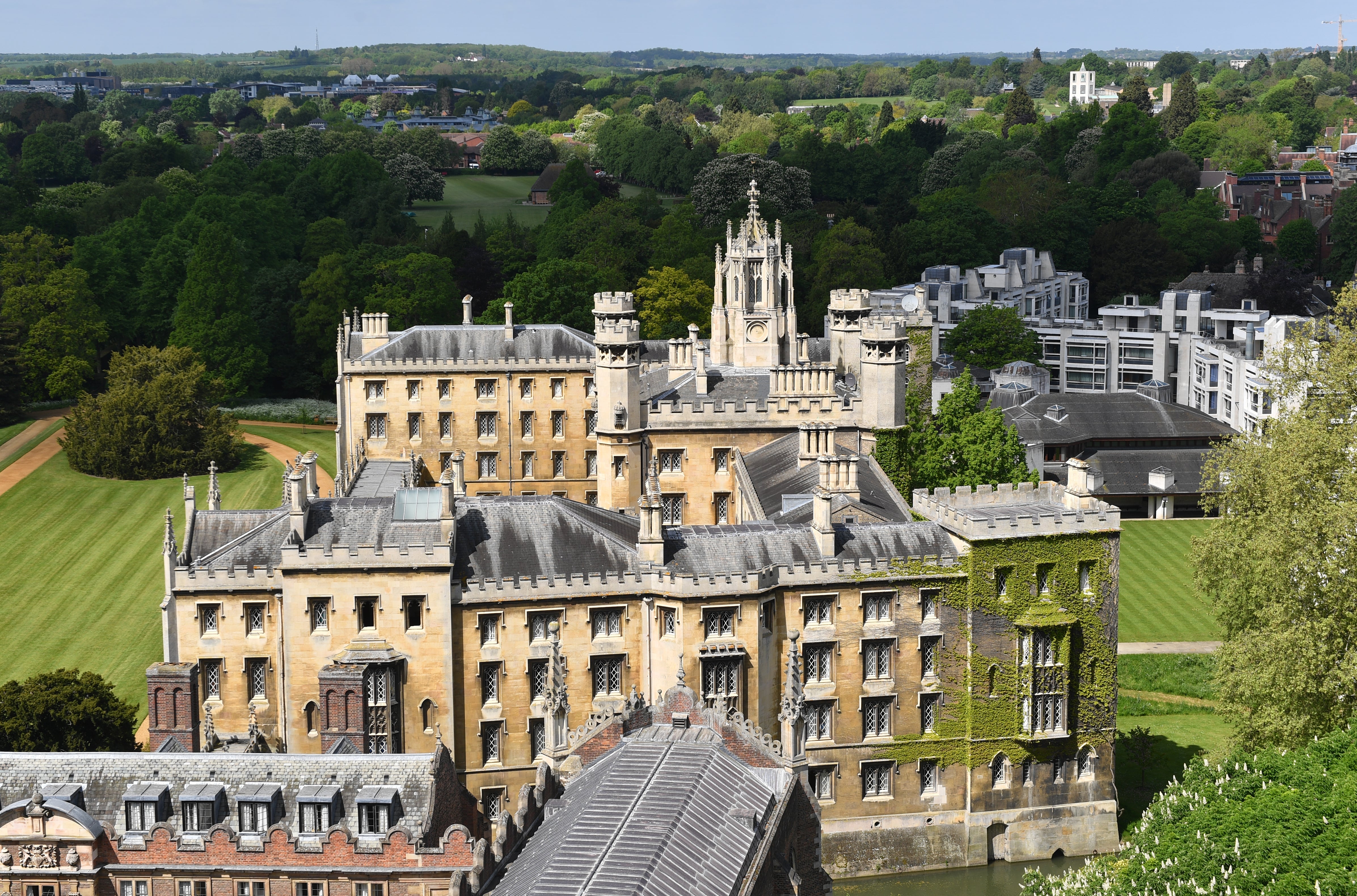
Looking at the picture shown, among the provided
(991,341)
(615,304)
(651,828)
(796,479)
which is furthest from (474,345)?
(651,828)

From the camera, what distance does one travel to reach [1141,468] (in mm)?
131500

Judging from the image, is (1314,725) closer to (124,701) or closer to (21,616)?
(124,701)

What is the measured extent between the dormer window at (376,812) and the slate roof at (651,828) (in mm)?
4076

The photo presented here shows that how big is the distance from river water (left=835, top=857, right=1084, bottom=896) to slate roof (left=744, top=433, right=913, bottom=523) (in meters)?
12.8

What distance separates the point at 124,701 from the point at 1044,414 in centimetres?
8469

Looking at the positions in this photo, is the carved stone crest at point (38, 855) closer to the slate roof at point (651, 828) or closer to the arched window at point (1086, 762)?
the slate roof at point (651, 828)

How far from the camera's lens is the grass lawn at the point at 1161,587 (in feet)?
311

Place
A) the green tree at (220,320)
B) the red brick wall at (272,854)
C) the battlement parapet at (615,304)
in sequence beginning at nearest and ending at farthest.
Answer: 1. the red brick wall at (272,854)
2. the battlement parapet at (615,304)
3. the green tree at (220,320)

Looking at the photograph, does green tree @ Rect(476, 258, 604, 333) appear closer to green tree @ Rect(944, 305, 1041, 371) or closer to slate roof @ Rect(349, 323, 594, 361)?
slate roof @ Rect(349, 323, 594, 361)

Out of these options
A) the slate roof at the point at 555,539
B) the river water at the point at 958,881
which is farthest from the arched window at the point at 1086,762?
the slate roof at the point at 555,539

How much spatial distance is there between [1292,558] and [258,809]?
38.0 meters

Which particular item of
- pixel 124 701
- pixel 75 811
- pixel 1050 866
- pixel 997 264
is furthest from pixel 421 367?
pixel 997 264

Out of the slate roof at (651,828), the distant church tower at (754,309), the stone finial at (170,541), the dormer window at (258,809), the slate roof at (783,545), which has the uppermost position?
the distant church tower at (754,309)

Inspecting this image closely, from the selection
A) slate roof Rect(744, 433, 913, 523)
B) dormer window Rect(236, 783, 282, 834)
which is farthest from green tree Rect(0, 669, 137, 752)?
slate roof Rect(744, 433, 913, 523)
